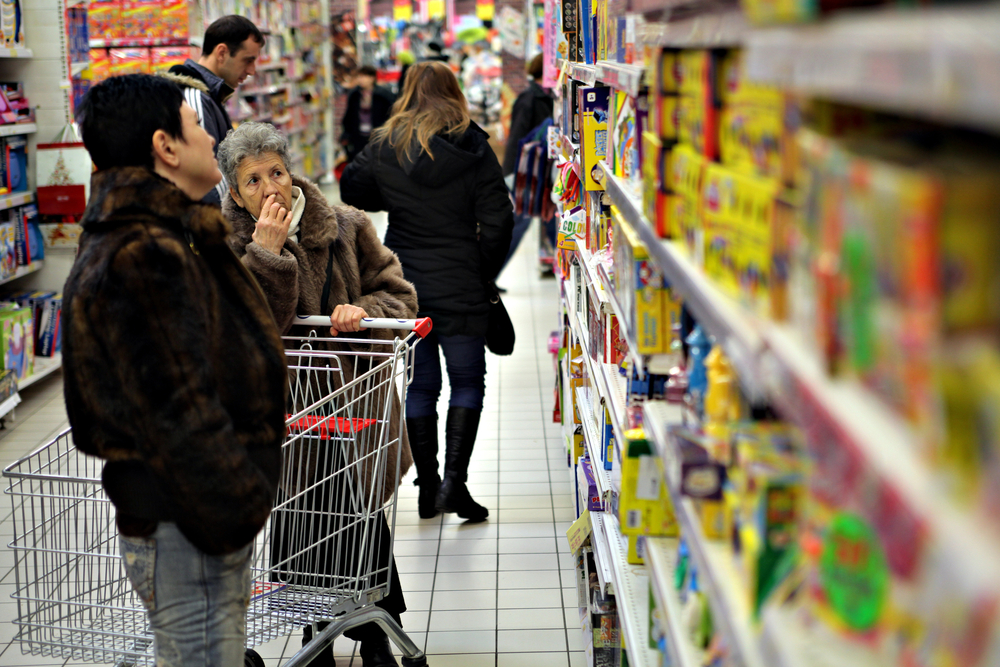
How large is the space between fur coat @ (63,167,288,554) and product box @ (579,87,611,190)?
52.5 inches

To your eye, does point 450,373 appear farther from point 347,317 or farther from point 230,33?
point 230,33

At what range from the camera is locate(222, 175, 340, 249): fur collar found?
9.24 ft

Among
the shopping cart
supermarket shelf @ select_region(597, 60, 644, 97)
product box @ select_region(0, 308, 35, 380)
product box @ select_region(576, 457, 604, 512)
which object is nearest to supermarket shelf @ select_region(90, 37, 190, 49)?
product box @ select_region(0, 308, 35, 380)

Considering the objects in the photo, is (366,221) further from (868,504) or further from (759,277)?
(868,504)

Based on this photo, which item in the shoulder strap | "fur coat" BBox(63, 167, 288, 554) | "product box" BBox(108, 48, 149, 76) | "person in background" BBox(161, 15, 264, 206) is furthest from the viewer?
"product box" BBox(108, 48, 149, 76)

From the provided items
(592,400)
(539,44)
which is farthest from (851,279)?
(539,44)

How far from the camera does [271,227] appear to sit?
2713 millimetres

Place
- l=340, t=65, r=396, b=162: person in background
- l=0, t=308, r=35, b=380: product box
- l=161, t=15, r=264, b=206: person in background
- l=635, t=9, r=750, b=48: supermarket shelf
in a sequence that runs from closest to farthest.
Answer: l=635, t=9, r=750, b=48: supermarket shelf
l=161, t=15, r=264, b=206: person in background
l=0, t=308, r=35, b=380: product box
l=340, t=65, r=396, b=162: person in background

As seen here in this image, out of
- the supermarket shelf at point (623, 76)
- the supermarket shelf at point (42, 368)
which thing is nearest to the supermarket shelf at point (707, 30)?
the supermarket shelf at point (623, 76)

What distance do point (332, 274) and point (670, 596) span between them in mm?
1709

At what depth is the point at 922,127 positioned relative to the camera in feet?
2.70

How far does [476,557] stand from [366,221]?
1.45 meters

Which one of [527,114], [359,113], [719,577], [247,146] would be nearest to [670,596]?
[719,577]

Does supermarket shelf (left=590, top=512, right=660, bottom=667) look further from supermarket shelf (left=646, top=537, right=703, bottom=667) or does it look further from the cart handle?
the cart handle
